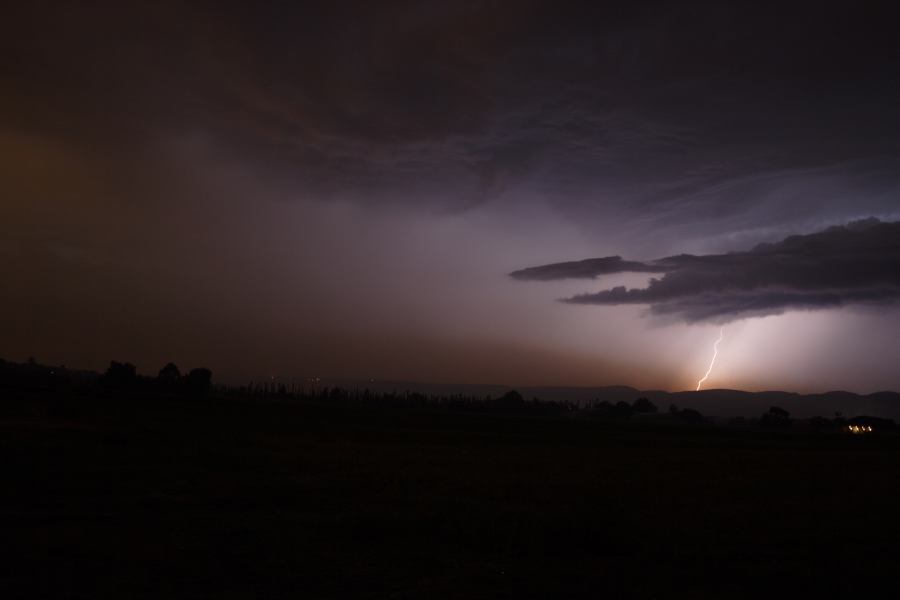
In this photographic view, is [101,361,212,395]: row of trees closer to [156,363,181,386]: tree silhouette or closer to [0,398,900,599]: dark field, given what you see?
[156,363,181,386]: tree silhouette

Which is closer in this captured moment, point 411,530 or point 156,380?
point 411,530

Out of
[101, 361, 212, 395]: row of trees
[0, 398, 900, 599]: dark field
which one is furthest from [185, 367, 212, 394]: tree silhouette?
[0, 398, 900, 599]: dark field

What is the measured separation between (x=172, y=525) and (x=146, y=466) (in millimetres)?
11726

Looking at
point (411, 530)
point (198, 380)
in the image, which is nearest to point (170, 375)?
point (198, 380)

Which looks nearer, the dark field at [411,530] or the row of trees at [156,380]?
the dark field at [411,530]

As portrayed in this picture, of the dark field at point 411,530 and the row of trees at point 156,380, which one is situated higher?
the row of trees at point 156,380

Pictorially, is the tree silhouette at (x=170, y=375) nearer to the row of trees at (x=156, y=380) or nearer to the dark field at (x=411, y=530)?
the row of trees at (x=156, y=380)

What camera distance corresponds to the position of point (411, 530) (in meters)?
17.0

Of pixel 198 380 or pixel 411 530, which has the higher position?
pixel 198 380

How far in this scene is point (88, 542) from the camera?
14.6 m

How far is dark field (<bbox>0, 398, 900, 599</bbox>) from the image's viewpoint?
12484 mm

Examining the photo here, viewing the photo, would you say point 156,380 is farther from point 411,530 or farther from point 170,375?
point 411,530

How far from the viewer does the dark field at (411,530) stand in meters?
12.5

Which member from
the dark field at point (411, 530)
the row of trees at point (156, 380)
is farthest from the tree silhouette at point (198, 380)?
the dark field at point (411, 530)
